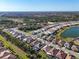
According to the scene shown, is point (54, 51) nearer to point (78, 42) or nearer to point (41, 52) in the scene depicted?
point (41, 52)

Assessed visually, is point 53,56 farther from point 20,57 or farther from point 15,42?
point 15,42

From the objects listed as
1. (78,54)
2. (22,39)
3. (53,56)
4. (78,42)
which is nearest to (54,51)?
(53,56)

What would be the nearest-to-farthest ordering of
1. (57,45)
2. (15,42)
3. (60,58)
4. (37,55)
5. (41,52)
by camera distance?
(60,58), (37,55), (41,52), (57,45), (15,42)

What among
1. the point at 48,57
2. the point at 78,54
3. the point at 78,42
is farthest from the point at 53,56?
the point at 78,42

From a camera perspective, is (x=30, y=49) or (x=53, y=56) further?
(x=30, y=49)

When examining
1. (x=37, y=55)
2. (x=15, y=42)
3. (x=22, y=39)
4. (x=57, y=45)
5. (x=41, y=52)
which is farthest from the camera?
(x=22, y=39)

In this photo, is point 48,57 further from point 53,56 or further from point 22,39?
point 22,39

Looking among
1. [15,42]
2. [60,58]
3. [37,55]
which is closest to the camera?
[60,58]

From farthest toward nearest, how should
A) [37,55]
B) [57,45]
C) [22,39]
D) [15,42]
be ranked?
[22,39]
[15,42]
[57,45]
[37,55]

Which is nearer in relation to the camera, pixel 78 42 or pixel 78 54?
pixel 78 54
